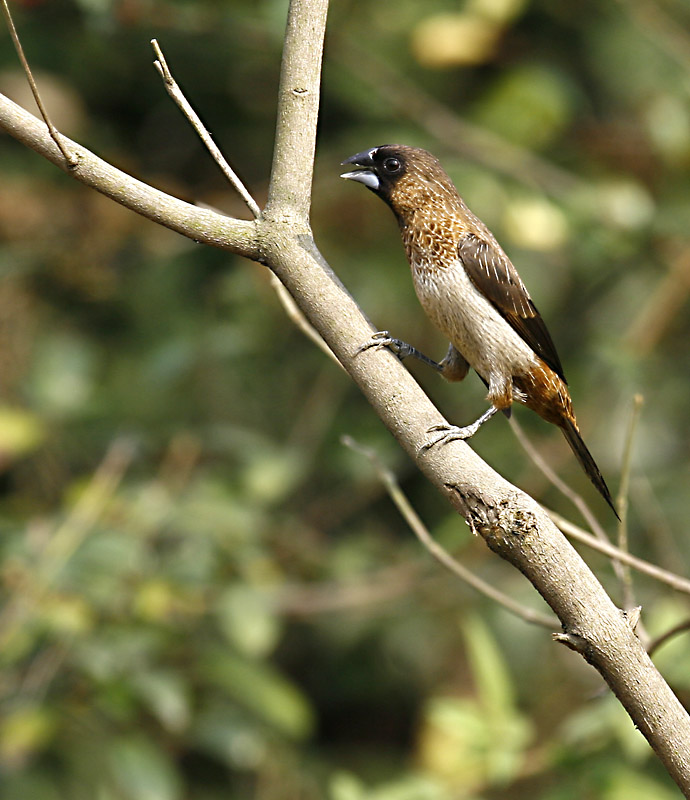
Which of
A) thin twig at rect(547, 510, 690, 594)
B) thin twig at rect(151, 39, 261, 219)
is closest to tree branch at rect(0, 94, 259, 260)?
thin twig at rect(151, 39, 261, 219)

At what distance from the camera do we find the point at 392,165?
8.41 ft

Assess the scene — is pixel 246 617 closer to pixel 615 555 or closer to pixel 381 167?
pixel 381 167

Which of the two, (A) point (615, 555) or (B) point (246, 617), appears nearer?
(A) point (615, 555)

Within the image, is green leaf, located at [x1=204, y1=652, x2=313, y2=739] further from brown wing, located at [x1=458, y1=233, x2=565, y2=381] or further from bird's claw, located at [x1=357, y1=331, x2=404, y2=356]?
bird's claw, located at [x1=357, y1=331, x2=404, y2=356]

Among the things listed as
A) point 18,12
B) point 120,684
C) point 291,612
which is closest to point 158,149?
point 18,12

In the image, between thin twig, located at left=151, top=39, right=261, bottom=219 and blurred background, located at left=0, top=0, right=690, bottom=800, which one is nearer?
thin twig, located at left=151, top=39, right=261, bottom=219

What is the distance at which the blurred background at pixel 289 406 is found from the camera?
3893 millimetres

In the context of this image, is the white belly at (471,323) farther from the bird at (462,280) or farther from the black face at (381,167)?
the black face at (381,167)

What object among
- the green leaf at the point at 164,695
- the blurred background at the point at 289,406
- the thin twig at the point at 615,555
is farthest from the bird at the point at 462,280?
the green leaf at the point at 164,695

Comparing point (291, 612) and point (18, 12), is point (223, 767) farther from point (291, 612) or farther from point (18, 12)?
point (18, 12)

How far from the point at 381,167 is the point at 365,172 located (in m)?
0.05

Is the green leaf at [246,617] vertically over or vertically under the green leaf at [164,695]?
over

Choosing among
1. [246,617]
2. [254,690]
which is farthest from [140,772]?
[246,617]

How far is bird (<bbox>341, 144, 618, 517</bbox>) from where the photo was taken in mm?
2533
